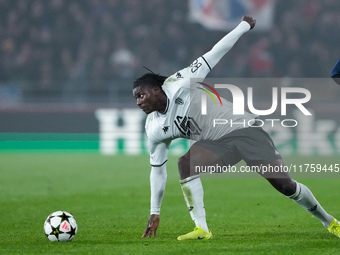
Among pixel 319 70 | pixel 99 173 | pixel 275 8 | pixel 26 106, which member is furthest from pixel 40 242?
pixel 275 8

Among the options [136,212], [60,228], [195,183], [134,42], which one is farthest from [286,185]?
[134,42]

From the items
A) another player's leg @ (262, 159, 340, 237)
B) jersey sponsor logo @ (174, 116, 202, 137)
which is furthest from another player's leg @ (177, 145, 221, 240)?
another player's leg @ (262, 159, 340, 237)

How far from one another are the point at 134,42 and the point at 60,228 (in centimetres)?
1709

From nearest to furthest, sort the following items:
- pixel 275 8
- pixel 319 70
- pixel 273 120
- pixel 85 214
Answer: pixel 85 214 < pixel 273 120 < pixel 319 70 < pixel 275 8

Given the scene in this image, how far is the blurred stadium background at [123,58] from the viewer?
778 inches

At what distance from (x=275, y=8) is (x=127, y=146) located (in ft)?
25.0

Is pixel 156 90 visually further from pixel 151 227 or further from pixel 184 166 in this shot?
pixel 151 227

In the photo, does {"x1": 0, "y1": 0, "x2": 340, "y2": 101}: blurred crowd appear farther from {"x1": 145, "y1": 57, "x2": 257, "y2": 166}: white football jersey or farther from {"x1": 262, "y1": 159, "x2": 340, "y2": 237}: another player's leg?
{"x1": 262, "y1": 159, "x2": 340, "y2": 237}: another player's leg

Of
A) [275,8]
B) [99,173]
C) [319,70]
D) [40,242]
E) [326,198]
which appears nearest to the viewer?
[40,242]

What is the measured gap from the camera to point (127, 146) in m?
19.8

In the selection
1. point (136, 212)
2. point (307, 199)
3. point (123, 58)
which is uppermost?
point (123, 58)

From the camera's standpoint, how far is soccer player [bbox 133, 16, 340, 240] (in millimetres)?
6602

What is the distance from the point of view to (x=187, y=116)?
21.8 feet

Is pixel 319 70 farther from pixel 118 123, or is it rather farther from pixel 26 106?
pixel 26 106
